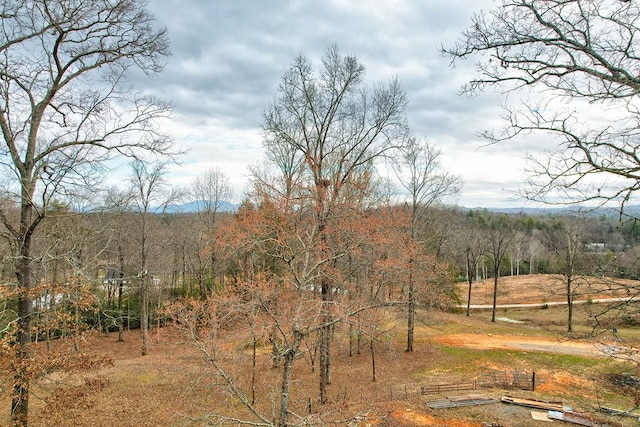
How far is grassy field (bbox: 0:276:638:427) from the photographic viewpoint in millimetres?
10117

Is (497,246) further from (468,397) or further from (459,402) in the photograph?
(459,402)

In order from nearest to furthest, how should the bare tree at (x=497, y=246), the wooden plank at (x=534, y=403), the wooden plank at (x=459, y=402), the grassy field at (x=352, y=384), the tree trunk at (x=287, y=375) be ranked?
the tree trunk at (x=287, y=375)
the grassy field at (x=352, y=384)
the wooden plank at (x=534, y=403)
the wooden plank at (x=459, y=402)
the bare tree at (x=497, y=246)

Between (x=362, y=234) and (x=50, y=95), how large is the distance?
29.1 ft

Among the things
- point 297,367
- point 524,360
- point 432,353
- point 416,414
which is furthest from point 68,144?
point 524,360

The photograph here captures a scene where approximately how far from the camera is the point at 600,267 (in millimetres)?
4531

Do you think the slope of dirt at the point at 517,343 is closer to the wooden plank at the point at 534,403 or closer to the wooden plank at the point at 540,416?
the wooden plank at the point at 534,403

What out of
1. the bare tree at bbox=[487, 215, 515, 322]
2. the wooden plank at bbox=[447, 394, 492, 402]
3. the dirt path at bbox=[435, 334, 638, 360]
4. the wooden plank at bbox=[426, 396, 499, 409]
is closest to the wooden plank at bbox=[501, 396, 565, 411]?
the wooden plank at bbox=[426, 396, 499, 409]

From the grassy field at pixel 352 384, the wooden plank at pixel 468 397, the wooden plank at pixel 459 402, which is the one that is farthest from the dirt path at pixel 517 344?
the wooden plank at pixel 459 402

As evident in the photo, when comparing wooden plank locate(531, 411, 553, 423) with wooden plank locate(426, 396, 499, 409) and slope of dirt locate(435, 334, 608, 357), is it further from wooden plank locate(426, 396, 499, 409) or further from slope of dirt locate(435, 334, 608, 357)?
slope of dirt locate(435, 334, 608, 357)

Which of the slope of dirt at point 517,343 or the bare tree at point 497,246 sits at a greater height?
the bare tree at point 497,246

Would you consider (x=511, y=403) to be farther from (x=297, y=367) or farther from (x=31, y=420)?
(x=31, y=420)

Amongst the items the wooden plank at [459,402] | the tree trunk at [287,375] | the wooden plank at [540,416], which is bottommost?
the wooden plank at [459,402]

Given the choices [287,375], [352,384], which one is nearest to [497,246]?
[352,384]

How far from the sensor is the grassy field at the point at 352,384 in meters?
10.1
